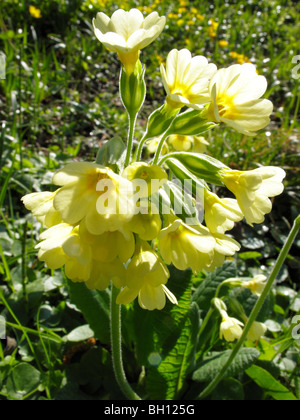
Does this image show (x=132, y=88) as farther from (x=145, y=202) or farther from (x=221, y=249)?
(x=221, y=249)

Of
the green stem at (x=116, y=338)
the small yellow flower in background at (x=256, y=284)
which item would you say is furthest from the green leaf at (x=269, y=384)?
the green stem at (x=116, y=338)

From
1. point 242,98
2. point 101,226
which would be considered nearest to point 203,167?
point 242,98

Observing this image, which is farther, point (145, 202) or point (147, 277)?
point (147, 277)

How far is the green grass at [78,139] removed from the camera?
2143mm

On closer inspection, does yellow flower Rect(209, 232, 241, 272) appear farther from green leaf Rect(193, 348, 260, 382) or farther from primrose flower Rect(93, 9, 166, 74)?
green leaf Rect(193, 348, 260, 382)

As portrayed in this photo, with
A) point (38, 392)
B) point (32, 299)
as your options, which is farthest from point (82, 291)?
point (38, 392)

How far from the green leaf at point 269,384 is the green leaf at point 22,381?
3.53 feet

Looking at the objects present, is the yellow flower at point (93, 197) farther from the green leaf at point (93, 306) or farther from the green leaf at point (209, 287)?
the green leaf at point (209, 287)

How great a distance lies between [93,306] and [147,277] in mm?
883

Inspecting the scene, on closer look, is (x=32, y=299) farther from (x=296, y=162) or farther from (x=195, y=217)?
(x=296, y=162)

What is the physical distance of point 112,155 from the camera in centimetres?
131

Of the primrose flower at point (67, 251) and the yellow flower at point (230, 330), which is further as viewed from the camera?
the yellow flower at point (230, 330)

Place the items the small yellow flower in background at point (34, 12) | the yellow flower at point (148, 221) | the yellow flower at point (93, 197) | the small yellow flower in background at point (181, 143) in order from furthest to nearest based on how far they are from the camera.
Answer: the small yellow flower in background at point (34, 12) → the small yellow flower in background at point (181, 143) → the yellow flower at point (148, 221) → the yellow flower at point (93, 197)
